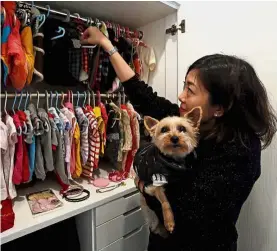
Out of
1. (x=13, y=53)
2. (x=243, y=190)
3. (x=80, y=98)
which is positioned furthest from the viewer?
(x=80, y=98)

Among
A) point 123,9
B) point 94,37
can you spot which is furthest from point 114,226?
point 123,9

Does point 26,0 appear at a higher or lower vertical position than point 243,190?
higher

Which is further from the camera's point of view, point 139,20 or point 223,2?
point 139,20

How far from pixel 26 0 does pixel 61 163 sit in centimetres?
80

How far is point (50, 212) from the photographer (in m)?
1.00

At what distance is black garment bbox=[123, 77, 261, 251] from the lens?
0.79m

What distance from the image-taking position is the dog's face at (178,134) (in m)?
0.90

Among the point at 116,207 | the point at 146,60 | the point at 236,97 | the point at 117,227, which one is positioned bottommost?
the point at 117,227

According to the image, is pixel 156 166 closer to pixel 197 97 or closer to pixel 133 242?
pixel 197 97

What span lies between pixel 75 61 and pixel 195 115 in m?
0.78

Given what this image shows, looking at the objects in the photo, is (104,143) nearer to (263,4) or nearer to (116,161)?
(116,161)

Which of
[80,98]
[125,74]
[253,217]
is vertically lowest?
[253,217]

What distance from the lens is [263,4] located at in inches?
45.9

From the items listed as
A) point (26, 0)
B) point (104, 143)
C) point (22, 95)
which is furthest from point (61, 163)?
point (26, 0)
